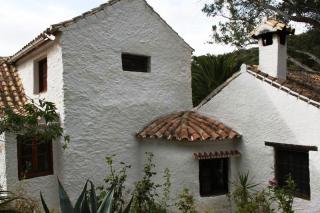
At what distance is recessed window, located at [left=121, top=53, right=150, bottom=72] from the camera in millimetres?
10484

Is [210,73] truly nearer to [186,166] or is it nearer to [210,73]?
A: [210,73]

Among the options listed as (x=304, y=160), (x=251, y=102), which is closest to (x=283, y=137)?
(x=304, y=160)

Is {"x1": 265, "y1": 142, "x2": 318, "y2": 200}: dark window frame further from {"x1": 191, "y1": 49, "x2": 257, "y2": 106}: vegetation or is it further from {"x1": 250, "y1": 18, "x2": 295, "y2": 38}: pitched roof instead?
{"x1": 191, "y1": 49, "x2": 257, "y2": 106}: vegetation

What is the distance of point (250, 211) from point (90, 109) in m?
5.22

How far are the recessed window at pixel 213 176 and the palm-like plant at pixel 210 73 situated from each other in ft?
18.8

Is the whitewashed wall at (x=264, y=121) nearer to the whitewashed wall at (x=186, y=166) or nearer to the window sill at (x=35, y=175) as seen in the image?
the whitewashed wall at (x=186, y=166)

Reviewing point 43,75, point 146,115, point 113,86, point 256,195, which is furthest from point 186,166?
point 43,75

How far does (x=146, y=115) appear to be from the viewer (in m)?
10.6

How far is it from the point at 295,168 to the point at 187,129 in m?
3.05

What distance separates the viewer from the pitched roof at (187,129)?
354 inches

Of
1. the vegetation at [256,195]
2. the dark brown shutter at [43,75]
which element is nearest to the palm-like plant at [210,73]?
the vegetation at [256,195]

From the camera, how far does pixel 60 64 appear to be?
923 cm

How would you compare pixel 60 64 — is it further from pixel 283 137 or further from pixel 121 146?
pixel 283 137

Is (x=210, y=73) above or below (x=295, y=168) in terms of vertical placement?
above
